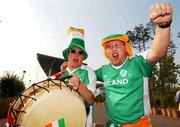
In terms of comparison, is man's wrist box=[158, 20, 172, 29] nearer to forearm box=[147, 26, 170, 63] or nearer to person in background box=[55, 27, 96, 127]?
forearm box=[147, 26, 170, 63]

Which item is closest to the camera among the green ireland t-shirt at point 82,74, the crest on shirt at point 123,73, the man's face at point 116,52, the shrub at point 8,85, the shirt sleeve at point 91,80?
the shirt sleeve at point 91,80

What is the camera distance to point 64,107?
96.2 inches

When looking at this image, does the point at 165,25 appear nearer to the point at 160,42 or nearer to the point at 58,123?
the point at 160,42

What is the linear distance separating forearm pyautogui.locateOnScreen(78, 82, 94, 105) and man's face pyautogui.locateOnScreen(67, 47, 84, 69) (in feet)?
2.39

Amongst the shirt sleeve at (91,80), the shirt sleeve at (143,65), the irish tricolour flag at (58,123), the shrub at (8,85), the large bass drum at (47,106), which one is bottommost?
the irish tricolour flag at (58,123)

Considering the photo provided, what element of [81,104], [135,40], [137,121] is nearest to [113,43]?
[137,121]

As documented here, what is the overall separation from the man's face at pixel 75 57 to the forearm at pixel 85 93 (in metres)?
0.73

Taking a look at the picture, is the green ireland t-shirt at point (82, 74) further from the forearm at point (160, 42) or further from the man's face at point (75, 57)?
the forearm at point (160, 42)

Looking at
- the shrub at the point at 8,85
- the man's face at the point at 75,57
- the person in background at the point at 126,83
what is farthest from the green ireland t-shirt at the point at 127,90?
the shrub at the point at 8,85

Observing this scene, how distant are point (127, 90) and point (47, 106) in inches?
49.5

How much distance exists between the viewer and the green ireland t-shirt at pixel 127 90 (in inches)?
130

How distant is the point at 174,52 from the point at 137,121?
28.4m

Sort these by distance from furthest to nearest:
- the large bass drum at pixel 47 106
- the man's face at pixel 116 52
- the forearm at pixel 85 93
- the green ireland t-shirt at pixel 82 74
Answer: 1. the man's face at pixel 116 52
2. the green ireland t-shirt at pixel 82 74
3. the forearm at pixel 85 93
4. the large bass drum at pixel 47 106

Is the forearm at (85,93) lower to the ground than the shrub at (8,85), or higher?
lower
